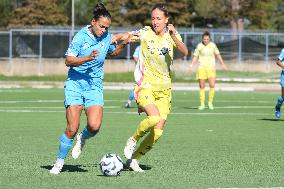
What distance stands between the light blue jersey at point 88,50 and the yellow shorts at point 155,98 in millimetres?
723

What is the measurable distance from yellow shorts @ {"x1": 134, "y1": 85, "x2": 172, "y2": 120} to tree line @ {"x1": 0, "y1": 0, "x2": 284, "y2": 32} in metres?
Answer: 63.3

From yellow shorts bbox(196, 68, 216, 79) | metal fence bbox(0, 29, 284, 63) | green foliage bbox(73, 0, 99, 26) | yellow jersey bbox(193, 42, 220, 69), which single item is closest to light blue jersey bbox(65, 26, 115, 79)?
yellow shorts bbox(196, 68, 216, 79)

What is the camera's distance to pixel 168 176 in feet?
40.5

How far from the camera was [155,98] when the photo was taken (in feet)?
44.4

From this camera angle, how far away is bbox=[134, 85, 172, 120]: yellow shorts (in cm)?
1340

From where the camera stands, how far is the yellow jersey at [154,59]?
13477mm

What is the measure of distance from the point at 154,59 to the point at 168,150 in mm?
3011

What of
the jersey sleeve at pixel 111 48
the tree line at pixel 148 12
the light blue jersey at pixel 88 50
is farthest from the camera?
the tree line at pixel 148 12

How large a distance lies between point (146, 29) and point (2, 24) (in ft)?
241

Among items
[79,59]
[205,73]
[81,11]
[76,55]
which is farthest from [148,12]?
[79,59]

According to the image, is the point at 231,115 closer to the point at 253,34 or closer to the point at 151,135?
the point at 151,135

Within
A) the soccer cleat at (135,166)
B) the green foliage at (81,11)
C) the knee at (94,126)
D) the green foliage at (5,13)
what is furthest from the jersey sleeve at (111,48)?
the green foliage at (81,11)

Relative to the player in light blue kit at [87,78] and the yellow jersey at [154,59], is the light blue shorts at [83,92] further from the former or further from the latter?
the yellow jersey at [154,59]

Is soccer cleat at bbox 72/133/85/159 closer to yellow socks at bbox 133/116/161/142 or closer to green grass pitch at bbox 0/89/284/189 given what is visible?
green grass pitch at bbox 0/89/284/189
